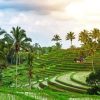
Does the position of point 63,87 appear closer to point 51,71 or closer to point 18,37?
point 18,37

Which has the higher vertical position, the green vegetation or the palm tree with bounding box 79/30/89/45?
the palm tree with bounding box 79/30/89/45

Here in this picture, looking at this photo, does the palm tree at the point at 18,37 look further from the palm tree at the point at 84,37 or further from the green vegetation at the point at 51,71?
the palm tree at the point at 84,37

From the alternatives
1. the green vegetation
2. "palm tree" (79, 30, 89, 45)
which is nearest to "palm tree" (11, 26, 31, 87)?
the green vegetation

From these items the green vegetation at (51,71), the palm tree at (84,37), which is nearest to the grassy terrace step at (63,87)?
the green vegetation at (51,71)

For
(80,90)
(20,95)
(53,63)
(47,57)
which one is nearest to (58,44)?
(47,57)

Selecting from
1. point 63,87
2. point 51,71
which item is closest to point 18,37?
point 63,87

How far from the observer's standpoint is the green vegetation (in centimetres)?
5447

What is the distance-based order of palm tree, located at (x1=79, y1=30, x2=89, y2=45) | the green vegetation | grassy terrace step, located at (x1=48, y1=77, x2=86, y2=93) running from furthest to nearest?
palm tree, located at (x1=79, y1=30, x2=89, y2=45) < grassy terrace step, located at (x1=48, y1=77, x2=86, y2=93) < the green vegetation

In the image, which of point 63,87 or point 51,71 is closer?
point 63,87

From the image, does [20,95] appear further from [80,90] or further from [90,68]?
[90,68]

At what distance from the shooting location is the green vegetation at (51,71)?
54469 mm

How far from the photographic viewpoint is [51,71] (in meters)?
97.6

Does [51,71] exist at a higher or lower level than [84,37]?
lower

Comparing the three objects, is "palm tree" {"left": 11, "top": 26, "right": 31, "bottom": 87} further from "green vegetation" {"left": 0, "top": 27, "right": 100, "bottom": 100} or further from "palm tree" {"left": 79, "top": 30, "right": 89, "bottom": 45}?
"palm tree" {"left": 79, "top": 30, "right": 89, "bottom": 45}
